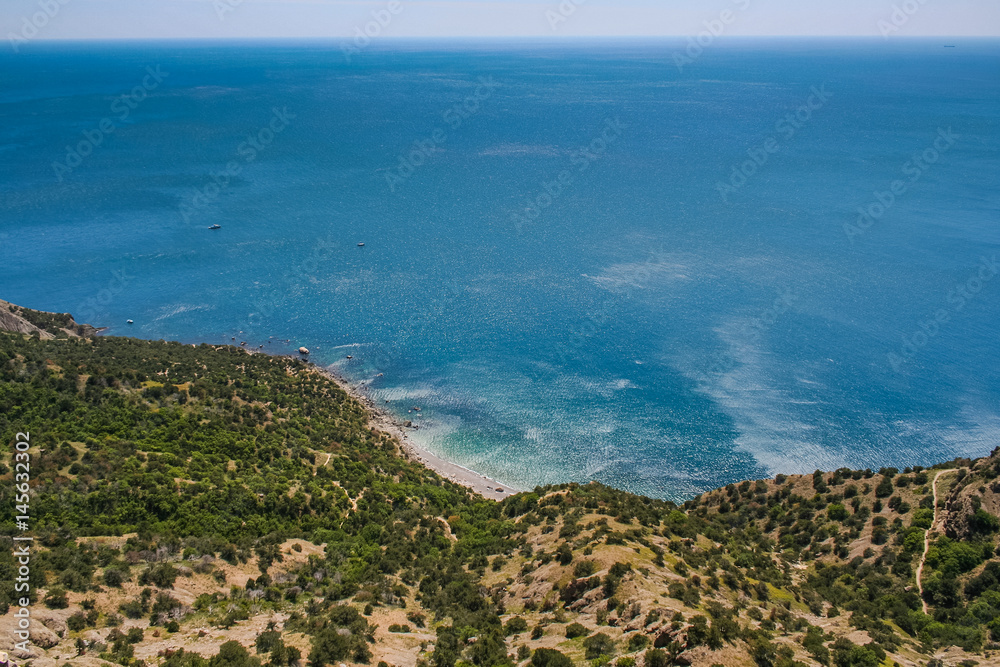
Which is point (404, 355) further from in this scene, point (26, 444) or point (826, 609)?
point (826, 609)

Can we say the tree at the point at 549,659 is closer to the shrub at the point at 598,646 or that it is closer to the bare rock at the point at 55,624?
the shrub at the point at 598,646

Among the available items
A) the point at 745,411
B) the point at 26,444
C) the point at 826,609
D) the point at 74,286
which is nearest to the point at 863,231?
the point at 745,411

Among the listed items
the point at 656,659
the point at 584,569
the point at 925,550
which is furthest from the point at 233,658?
the point at 925,550

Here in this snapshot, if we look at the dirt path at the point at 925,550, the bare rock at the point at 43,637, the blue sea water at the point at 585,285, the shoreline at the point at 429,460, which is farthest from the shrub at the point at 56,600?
the dirt path at the point at 925,550

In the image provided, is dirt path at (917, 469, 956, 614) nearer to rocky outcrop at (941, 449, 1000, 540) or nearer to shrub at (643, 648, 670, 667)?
rocky outcrop at (941, 449, 1000, 540)

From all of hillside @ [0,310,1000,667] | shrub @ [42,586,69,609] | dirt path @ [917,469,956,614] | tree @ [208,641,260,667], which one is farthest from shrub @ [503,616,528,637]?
dirt path @ [917,469,956,614]

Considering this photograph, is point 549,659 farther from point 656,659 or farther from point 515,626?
point 515,626
